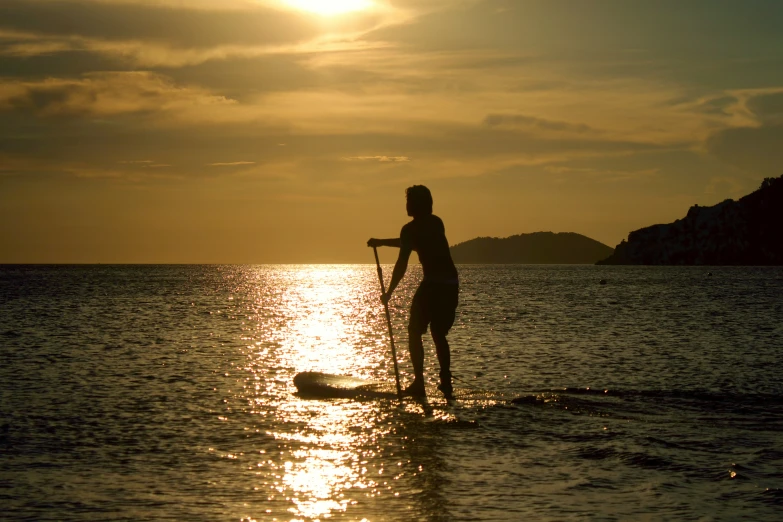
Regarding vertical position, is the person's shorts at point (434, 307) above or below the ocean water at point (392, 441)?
above

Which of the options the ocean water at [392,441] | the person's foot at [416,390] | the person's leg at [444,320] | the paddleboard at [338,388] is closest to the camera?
the ocean water at [392,441]

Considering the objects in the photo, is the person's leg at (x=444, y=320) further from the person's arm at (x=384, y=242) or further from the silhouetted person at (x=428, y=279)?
the person's arm at (x=384, y=242)

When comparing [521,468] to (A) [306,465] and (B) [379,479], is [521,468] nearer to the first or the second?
(B) [379,479]

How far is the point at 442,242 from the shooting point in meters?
12.8

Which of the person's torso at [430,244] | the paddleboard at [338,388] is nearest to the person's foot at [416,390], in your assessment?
the paddleboard at [338,388]

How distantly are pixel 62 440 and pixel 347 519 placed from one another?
15.3 feet

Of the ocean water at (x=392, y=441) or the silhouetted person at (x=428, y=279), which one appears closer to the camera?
the ocean water at (x=392, y=441)

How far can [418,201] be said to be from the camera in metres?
12.8

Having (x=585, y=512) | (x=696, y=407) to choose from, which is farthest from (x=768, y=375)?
(x=585, y=512)

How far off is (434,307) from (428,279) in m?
0.43

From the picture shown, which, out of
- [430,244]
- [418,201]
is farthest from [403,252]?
[418,201]

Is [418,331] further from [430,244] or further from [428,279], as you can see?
[430,244]

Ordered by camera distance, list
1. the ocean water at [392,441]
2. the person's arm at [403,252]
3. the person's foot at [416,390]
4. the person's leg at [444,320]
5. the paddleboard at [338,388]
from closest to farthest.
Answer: the ocean water at [392,441] < the person's arm at [403,252] < the person's leg at [444,320] < the person's foot at [416,390] < the paddleboard at [338,388]

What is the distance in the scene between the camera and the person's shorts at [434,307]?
12641 mm
